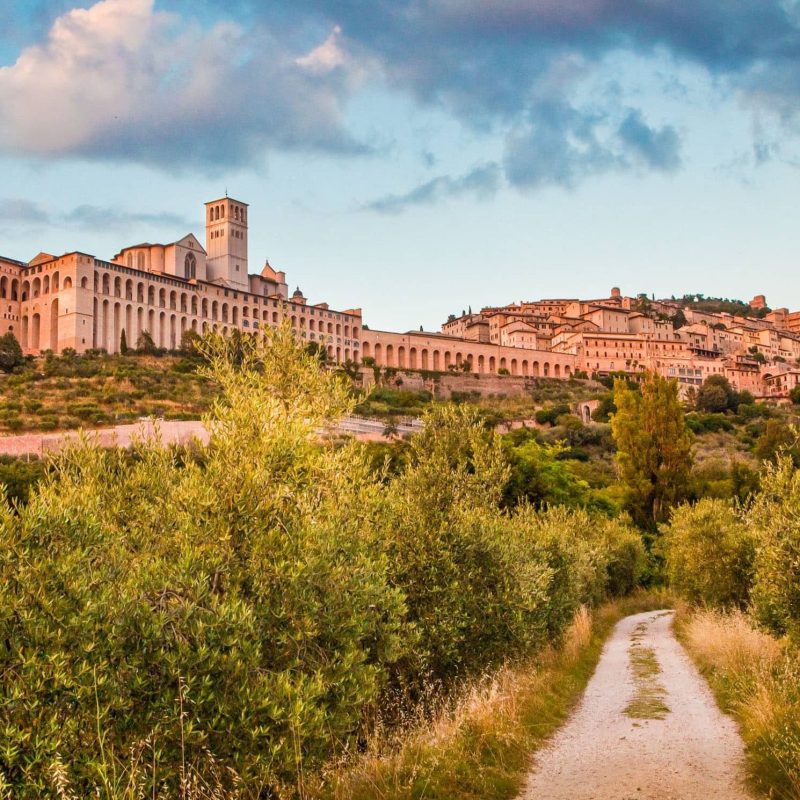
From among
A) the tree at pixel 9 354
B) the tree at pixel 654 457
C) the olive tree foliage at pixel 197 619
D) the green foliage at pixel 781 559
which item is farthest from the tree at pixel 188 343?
the olive tree foliage at pixel 197 619

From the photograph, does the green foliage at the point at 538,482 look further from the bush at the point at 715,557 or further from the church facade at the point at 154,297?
the church facade at the point at 154,297

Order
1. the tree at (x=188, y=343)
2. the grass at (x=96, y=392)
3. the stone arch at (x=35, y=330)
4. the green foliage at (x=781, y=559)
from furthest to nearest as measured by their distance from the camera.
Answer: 1. the stone arch at (x=35, y=330)
2. the tree at (x=188, y=343)
3. the grass at (x=96, y=392)
4. the green foliage at (x=781, y=559)

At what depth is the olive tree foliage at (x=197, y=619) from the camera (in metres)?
4.96

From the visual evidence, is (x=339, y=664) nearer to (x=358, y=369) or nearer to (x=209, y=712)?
(x=209, y=712)

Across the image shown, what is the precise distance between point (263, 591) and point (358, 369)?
83842mm

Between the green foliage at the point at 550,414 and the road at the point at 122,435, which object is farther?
the green foliage at the point at 550,414

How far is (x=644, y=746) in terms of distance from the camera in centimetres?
940

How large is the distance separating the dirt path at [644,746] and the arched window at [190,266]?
289 ft

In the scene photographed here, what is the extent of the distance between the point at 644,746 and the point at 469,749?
228 centimetres

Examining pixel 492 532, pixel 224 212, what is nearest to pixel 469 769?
pixel 492 532

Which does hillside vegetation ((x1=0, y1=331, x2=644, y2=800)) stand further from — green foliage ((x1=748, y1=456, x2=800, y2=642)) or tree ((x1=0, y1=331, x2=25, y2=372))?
tree ((x1=0, y1=331, x2=25, y2=372))

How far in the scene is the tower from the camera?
9944cm

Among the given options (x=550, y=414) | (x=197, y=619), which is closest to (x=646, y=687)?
(x=197, y=619)

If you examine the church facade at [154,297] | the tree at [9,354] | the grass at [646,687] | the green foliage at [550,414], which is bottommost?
the grass at [646,687]
